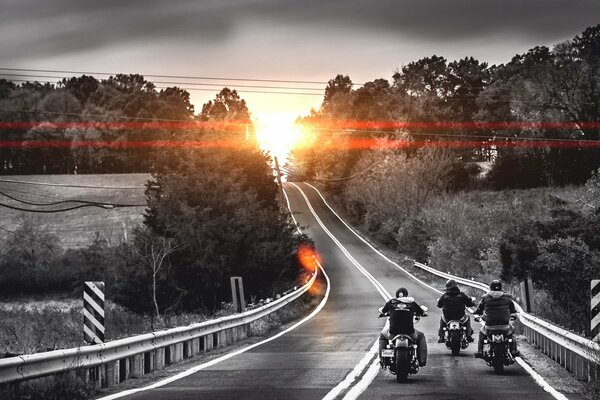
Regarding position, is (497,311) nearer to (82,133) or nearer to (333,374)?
(333,374)

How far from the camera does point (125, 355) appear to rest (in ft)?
46.7

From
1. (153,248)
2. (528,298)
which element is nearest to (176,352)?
(528,298)

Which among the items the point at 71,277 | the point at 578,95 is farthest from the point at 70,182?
the point at 578,95

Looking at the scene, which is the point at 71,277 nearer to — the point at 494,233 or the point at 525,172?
the point at 494,233

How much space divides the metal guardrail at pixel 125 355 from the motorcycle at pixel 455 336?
5458 millimetres

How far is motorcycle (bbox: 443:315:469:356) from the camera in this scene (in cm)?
1967

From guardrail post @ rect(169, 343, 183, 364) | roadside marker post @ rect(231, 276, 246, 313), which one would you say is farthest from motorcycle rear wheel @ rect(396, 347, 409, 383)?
roadside marker post @ rect(231, 276, 246, 313)

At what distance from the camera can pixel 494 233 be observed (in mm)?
57031

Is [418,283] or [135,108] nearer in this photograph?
[418,283]

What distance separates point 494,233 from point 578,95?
25434 millimetres

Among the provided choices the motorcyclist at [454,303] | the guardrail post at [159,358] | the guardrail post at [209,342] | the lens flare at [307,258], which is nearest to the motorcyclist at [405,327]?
Result: the motorcyclist at [454,303]

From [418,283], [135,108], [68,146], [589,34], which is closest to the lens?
[418,283]

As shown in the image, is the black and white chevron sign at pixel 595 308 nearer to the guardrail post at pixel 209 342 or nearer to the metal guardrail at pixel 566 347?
the metal guardrail at pixel 566 347

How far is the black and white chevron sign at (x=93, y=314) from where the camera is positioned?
13.8m
